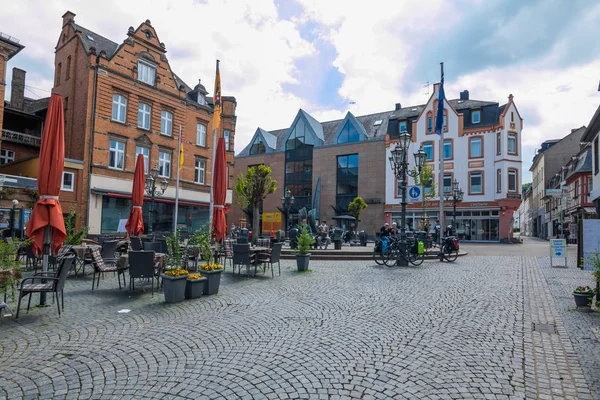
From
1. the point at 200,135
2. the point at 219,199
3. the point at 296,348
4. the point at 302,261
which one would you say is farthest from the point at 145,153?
the point at 296,348

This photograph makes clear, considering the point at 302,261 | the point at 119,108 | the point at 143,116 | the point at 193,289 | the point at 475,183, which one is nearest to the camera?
the point at 193,289

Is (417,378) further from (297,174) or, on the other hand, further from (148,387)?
(297,174)

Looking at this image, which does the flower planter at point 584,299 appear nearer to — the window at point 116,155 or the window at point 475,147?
the window at point 116,155

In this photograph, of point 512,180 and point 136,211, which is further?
point 512,180

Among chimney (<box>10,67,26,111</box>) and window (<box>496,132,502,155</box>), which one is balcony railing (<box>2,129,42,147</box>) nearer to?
chimney (<box>10,67,26,111</box>)

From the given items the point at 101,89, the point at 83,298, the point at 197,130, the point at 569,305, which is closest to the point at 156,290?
the point at 83,298

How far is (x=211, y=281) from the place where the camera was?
7.98 m

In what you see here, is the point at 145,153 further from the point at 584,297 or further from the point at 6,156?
the point at 584,297

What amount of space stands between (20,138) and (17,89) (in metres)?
7.26

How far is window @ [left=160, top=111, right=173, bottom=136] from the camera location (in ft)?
97.3

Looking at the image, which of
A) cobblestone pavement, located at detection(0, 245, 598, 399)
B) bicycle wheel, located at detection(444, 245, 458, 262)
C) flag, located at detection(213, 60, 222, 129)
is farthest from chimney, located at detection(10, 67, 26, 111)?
bicycle wheel, located at detection(444, 245, 458, 262)

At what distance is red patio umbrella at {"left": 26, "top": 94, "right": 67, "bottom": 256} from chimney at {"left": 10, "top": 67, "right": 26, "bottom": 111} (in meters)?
32.4

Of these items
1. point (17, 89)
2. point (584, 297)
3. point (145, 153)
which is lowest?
point (584, 297)

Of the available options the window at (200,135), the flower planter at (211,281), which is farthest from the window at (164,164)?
the flower planter at (211,281)
